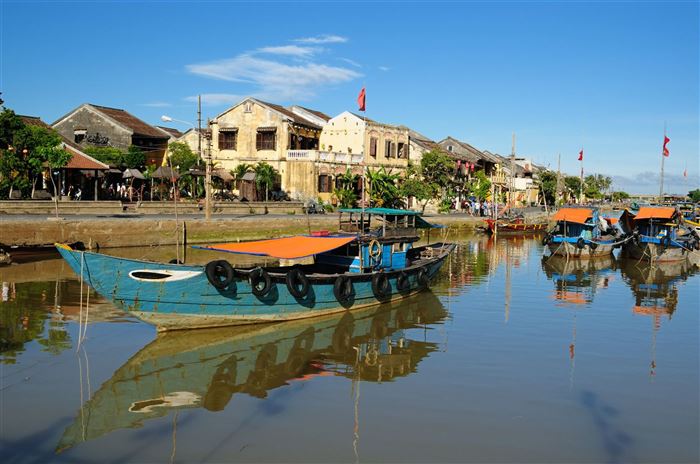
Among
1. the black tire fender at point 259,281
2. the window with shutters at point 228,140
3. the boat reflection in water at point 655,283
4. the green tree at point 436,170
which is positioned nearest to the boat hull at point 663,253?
the boat reflection in water at point 655,283

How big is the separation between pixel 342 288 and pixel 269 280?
92.1 inches

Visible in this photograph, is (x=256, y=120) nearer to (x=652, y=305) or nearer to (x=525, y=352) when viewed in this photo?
(x=652, y=305)

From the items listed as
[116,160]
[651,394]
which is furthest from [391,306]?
[116,160]

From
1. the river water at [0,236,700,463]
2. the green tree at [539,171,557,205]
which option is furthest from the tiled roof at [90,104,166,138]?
the green tree at [539,171,557,205]

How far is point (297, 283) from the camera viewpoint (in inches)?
589

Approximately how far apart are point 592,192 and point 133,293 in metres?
99.8

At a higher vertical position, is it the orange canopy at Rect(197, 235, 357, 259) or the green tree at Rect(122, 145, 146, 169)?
the green tree at Rect(122, 145, 146, 169)

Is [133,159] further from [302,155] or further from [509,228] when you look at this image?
[509,228]

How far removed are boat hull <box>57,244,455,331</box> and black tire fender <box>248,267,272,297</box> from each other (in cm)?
10

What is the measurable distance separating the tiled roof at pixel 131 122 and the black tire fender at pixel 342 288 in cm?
3570

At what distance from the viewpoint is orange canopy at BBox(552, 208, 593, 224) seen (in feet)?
102

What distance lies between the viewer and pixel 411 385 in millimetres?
11375

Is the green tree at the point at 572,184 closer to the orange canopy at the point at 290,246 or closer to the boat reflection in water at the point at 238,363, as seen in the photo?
the orange canopy at the point at 290,246

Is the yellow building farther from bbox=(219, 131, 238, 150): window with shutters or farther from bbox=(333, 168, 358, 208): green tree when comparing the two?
bbox=(333, 168, 358, 208): green tree
